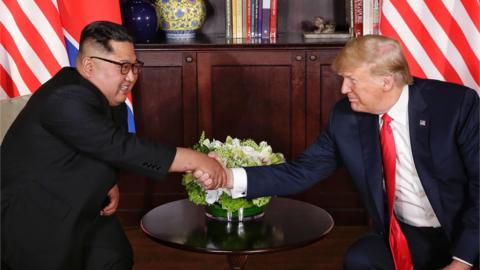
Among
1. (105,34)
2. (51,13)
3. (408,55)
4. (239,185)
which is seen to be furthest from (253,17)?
(105,34)

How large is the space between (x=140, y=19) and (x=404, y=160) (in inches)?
84.3

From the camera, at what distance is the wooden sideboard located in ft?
14.6

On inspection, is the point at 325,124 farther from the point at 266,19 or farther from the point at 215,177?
the point at 215,177

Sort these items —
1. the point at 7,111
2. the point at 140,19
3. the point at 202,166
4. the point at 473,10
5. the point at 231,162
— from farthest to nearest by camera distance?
1. the point at 140,19
2. the point at 473,10
3. the point at 7,111
4. the point at 231,162
5. the point at 202,166

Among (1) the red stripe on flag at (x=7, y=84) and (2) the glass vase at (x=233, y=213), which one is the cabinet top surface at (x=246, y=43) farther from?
(2) the glass vase at (x=233, y=213)

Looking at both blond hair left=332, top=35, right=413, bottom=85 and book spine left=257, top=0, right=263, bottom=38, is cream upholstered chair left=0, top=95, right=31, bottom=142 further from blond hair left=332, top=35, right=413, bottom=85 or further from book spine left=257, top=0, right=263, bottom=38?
book spine left=257, top=0, right=263, bottom=38

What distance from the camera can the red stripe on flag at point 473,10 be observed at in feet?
12.9

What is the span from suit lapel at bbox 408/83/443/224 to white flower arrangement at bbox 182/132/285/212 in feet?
1.88

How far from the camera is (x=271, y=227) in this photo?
2924mm

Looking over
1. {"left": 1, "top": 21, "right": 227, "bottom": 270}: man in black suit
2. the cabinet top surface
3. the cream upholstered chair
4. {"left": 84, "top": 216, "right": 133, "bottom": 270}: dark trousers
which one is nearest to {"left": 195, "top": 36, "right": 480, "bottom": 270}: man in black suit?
{"left": 1, "top": 21, "right": 227, "bottom": 270}: man in black suit

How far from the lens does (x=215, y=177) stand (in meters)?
2.83

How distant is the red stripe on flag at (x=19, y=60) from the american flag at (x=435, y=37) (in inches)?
70.0

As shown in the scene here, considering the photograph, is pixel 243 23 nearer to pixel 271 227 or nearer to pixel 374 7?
pixel 374 7

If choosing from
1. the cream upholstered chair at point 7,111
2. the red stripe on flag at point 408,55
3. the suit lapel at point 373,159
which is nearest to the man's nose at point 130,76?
the cream upholstered chair at point 7,111
